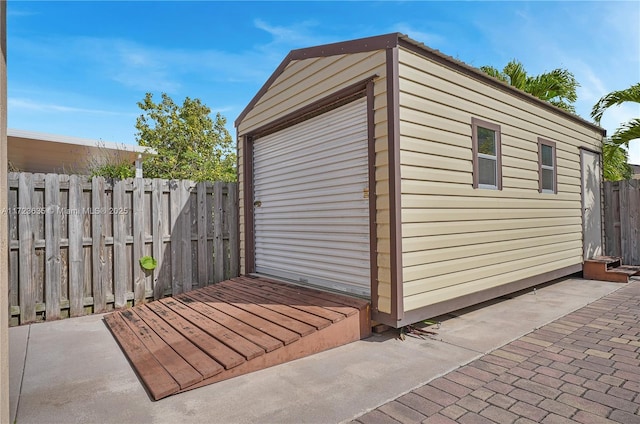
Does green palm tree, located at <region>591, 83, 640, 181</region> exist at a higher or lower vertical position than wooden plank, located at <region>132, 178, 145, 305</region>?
higher

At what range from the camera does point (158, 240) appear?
5.34 meters

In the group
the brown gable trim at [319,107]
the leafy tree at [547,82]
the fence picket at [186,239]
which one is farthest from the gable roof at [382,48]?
the leafy tree at [547,82]

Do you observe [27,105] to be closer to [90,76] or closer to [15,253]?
[90,76]

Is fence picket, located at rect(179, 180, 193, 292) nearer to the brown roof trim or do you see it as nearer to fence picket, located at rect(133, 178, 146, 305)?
fence picket, located at rect(133, 178, 146, 305)

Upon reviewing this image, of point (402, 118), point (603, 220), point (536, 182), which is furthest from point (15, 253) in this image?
point (603, 220)

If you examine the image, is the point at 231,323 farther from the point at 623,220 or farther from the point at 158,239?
the point at 623,220

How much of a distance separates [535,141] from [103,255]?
270 inches

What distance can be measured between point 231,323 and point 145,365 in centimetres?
92

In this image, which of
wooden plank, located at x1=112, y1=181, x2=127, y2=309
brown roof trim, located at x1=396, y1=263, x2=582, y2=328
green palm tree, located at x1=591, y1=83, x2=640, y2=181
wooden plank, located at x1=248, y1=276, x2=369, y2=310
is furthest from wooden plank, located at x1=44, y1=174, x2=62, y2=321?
green palm tree, located at x1=591, y1=83, x2=640, y2=181

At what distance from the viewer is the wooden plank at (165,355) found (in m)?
2.56

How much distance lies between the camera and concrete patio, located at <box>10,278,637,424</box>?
2.22 m

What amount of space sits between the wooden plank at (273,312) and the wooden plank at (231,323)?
23 centimetres

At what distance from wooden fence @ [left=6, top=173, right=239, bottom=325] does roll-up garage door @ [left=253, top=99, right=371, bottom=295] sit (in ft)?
2.70

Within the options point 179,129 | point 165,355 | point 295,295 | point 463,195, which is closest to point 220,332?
point 165,355
